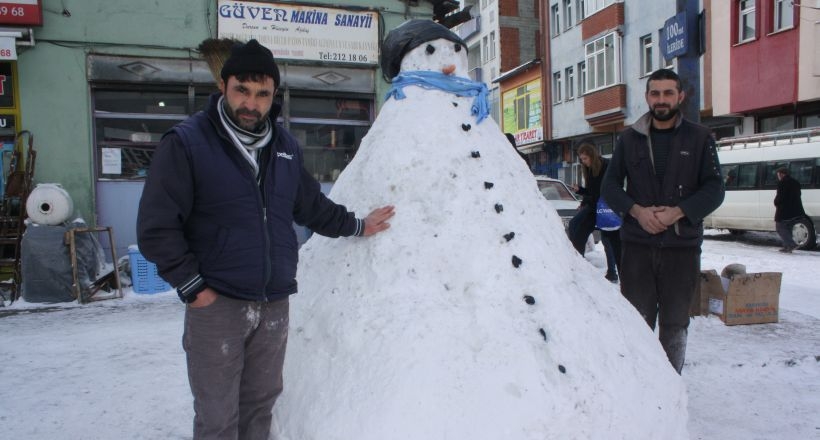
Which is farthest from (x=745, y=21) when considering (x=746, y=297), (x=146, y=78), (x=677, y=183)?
(x=677, y=183)

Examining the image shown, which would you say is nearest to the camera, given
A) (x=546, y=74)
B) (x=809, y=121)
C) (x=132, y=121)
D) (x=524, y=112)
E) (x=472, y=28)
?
(x=132, y=121)

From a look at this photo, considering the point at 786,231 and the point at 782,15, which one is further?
the point at 782,15

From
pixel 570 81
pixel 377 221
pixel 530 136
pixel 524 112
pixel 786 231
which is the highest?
pixel 570 81

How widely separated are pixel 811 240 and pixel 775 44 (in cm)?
657

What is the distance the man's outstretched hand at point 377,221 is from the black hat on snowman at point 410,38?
890mm

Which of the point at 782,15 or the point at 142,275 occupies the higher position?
the point at 782,15

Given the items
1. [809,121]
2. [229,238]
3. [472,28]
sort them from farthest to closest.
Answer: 1. [472,28]
2. [809,121]
3. [229,238]

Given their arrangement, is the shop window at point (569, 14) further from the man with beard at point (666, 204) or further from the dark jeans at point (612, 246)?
the man with beard at point (666, 204)

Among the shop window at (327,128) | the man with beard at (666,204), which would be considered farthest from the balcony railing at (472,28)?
the man with beard at (666,204)

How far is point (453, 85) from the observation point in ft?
9.48

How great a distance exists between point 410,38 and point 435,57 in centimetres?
16

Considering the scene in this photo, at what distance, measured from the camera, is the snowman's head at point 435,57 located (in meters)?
2.93

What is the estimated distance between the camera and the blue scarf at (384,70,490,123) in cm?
287

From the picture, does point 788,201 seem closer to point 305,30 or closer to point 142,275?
point 305,30
